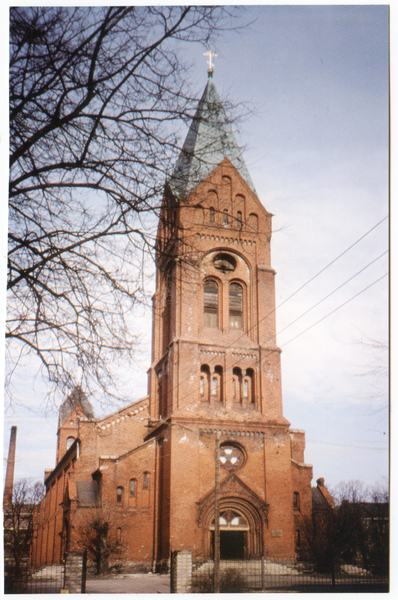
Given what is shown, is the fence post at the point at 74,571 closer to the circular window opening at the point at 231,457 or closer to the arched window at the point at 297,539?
the circular window opening at the point at 231,457

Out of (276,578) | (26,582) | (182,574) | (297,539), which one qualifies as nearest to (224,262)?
(297,539)

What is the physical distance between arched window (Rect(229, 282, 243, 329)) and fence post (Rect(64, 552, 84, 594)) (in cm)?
1600

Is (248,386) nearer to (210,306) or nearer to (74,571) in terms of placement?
(210,306)

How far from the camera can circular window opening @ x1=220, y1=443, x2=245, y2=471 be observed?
2466cm

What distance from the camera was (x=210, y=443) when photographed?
2458 cm

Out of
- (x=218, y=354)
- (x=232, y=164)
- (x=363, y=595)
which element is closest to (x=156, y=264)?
(x=232, y=164)

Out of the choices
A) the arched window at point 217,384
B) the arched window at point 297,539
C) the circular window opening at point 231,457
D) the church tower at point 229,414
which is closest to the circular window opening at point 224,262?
the church tower at point 229,414

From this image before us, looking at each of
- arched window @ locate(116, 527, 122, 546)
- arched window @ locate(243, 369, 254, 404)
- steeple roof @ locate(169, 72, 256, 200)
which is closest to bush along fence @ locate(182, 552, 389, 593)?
arched window @ locate(116, 527, 122, 546)

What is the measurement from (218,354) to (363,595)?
1738cm

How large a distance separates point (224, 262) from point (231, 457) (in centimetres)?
926

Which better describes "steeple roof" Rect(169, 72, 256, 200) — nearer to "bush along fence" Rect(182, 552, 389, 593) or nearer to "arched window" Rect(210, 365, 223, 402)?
"bush along fence" Rect(182, 552, 389, 593)

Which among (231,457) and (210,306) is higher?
(210,306)
